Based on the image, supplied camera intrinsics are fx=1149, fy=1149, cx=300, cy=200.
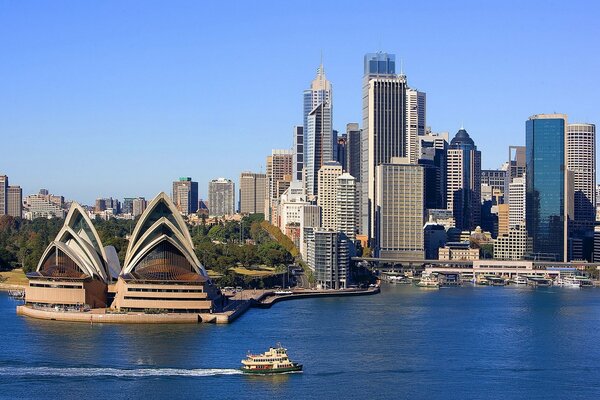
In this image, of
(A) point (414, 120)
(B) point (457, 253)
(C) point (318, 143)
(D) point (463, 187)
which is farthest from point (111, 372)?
(D) point (463, 187)

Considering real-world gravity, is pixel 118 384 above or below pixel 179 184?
below

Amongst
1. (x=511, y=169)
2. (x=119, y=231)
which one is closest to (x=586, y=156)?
(x=511, y=169)

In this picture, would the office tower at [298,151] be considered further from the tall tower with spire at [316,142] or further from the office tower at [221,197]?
the office tower at [221,197]

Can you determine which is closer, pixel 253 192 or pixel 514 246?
pixel 514 246

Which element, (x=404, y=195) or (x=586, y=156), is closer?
(x=404, y=195)

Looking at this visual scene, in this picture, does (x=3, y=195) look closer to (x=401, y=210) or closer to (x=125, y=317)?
(x=401, y=210)

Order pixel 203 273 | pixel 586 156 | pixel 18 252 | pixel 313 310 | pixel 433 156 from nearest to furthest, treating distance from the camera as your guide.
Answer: pixel 203 273, pixel 313 310, pixel 18 252, pixel 586 156, pixel 433 156

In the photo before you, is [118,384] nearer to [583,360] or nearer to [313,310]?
[583,360]
